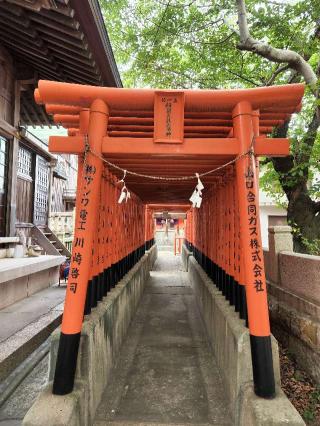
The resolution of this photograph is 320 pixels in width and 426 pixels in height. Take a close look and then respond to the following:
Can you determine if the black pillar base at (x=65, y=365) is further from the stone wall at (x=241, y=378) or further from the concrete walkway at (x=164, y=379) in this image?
the stone wall at (x=241, y=378)

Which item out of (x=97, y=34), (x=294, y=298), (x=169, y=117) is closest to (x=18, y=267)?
(x=169, y=117)

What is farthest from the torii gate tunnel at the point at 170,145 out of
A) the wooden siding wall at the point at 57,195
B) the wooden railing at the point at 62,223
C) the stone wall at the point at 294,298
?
the wooden siding wall at the point at 57,195

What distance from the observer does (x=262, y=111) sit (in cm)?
452

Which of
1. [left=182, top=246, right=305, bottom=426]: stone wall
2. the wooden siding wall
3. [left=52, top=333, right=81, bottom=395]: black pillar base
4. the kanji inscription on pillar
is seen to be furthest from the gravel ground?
the wooden siding wall

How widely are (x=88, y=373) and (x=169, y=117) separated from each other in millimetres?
3673

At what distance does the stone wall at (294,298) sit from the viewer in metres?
5.39

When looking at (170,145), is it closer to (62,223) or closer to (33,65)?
(33,65)

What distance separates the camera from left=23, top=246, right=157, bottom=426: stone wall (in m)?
3.33

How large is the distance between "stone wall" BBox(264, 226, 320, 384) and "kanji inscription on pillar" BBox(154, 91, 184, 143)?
3.53 m

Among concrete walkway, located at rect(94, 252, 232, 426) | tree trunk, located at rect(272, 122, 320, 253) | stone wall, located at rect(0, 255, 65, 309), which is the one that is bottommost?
concrete walkway, located at rect(94, 252, 232, 426)

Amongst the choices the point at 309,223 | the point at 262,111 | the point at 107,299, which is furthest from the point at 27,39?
the point at 309,223

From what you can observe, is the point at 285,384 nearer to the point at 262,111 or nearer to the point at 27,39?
the point at 262,111

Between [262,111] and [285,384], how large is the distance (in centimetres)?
503

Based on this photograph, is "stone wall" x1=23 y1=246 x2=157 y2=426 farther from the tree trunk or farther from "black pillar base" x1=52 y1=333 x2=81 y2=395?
the tree trunk
